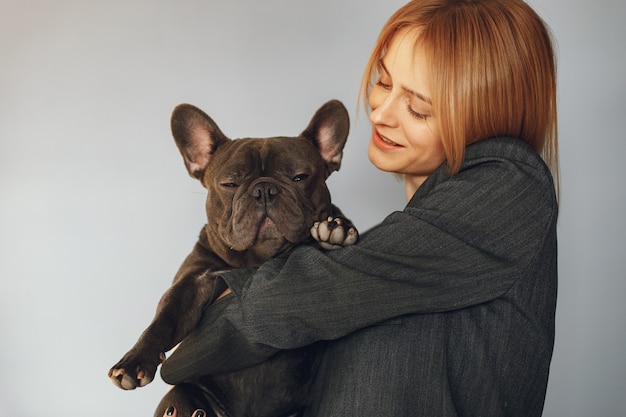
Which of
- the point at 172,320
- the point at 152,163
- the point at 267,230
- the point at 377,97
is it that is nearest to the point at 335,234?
the point at 267,230

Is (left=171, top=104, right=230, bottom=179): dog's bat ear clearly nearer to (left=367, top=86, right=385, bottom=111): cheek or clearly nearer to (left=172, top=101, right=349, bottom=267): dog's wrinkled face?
(left=172, top=101, right=349, bottom=267): dog's wrinkled face

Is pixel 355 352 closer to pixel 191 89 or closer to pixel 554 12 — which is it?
pixel 191 89

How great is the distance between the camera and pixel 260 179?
82.8 inches

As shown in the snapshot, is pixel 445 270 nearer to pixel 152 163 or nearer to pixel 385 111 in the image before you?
pixel 385 111

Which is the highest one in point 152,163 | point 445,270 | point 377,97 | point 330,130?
point 377,97

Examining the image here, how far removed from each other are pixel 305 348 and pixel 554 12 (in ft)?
6.55

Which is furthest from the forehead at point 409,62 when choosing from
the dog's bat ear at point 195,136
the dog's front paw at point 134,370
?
the dog's front paw at point 134,370

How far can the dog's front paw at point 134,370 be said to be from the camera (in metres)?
1.68

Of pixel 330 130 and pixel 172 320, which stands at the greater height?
pixel 330 130

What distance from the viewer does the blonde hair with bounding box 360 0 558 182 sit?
1713mm

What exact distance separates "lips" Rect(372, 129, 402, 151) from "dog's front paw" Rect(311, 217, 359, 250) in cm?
22

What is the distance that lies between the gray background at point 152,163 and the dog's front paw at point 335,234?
53.3 inches

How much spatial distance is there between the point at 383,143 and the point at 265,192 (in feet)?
1.17

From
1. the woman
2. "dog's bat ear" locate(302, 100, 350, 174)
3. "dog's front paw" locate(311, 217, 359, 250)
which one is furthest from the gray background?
the woman
